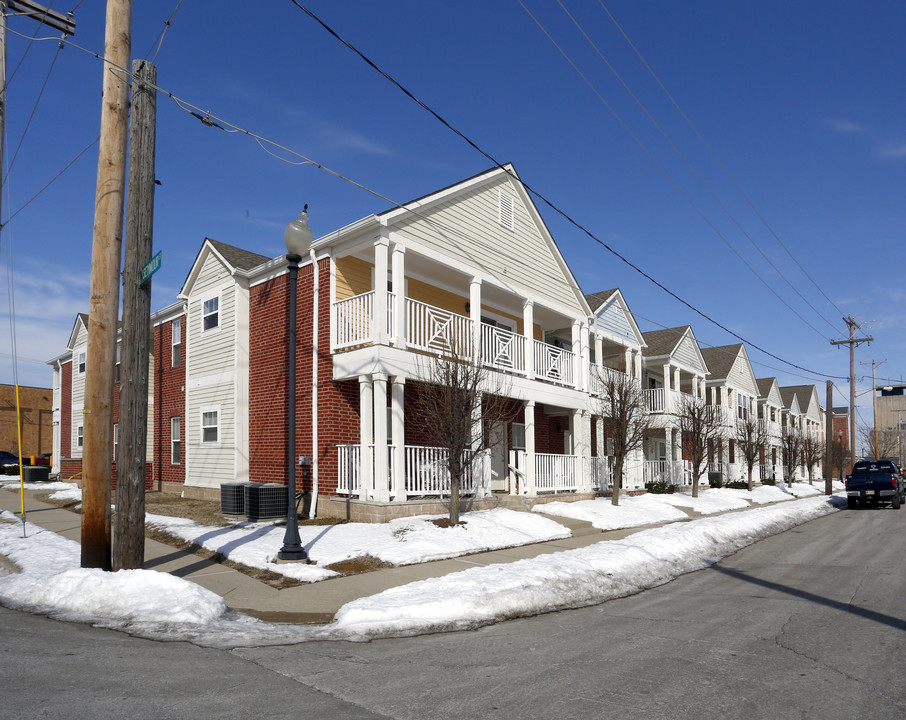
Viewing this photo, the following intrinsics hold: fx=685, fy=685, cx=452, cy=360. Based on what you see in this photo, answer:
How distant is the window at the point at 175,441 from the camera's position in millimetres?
21594

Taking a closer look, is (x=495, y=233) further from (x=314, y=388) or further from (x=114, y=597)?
(x=114, y=597)

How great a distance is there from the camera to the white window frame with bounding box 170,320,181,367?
2192 cm

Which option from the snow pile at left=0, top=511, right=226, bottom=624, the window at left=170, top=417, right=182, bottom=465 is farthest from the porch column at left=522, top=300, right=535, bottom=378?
the snow pile at left=0, top=511, right=226, bottom=624

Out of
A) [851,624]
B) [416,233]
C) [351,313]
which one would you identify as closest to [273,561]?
[351,313]

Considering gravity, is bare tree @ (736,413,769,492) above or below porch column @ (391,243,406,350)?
below

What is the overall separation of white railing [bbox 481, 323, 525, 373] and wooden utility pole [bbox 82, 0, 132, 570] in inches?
389

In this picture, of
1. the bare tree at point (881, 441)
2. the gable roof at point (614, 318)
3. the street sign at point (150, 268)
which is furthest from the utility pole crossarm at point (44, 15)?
the bare tree at point (881, 441)

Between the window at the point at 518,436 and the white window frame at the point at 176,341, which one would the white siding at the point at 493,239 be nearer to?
the window at the point at 518,436

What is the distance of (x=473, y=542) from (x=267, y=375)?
26.2 ft

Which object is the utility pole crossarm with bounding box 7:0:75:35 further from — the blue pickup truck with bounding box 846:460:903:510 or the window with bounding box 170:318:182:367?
the blue pickup truck with bounding box 846:460:903:510

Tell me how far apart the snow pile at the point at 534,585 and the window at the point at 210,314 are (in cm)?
1269

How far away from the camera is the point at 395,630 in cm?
709

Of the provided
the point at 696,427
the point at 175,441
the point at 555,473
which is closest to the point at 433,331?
the point at 555,473

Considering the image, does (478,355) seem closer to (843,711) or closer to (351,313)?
(351,313)
